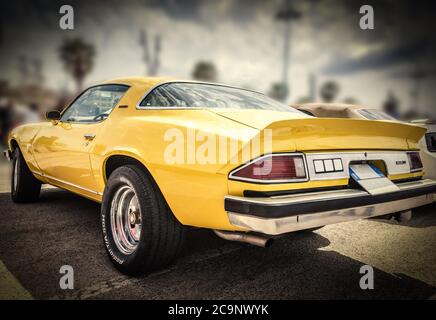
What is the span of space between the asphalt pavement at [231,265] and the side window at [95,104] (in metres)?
1.09

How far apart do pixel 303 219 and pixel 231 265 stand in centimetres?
91

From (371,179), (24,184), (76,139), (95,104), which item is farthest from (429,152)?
(24,184)

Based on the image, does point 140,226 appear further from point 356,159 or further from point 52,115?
point 52,115

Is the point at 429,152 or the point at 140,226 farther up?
the point at 429,152

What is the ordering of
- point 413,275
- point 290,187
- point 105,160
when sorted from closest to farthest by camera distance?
point 290,187, point 413,275, point 105,160

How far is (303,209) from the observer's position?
1.77m

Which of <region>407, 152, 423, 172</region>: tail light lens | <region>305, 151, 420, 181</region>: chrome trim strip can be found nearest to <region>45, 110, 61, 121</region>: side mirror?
<region>305, 151, 420, 181</region>: chrome trim strip

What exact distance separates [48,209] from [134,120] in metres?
2.19

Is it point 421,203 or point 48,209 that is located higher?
point 421,203

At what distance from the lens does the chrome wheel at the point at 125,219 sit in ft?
7.96

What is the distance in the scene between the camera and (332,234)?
3.26 metres

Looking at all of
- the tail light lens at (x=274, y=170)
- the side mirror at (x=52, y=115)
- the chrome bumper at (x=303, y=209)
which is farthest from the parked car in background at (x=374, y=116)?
the side mirror at (x=52, y=115)
